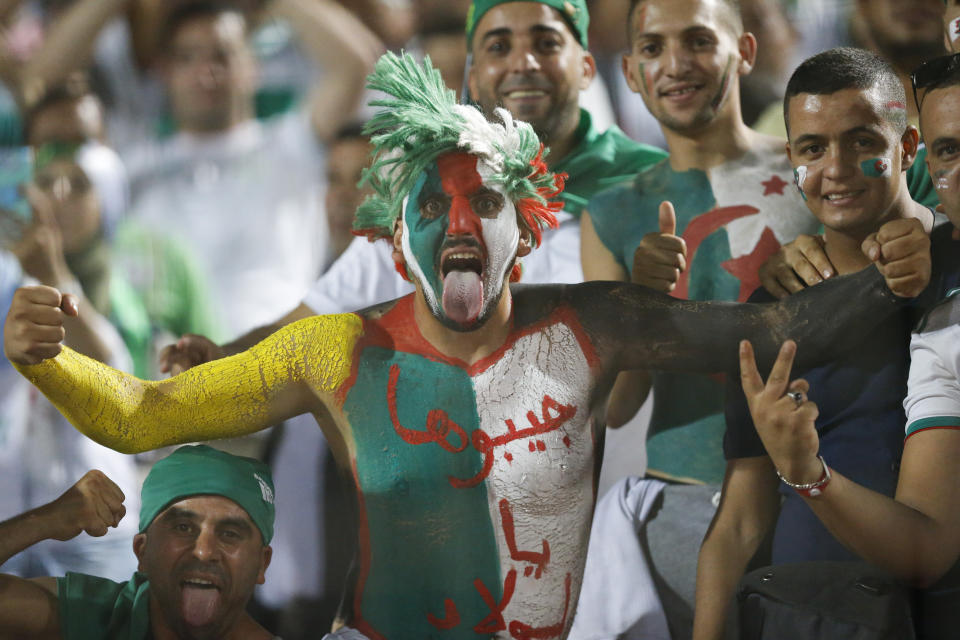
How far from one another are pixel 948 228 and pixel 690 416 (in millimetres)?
508

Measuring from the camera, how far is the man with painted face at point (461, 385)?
1.61 metres

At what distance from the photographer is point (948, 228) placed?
1.70m

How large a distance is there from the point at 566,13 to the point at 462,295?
0.75m

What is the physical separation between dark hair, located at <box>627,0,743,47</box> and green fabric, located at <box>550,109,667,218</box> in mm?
202

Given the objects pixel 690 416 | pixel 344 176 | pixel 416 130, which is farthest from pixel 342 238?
pixel 690 416

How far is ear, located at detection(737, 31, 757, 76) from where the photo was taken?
6.34 feet

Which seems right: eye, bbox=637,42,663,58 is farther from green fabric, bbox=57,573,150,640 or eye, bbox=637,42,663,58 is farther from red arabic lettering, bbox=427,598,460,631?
green fabric, bbox=57,573,150,640

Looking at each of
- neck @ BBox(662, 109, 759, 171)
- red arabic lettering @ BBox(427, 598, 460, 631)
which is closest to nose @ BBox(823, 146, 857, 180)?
neck @ BBox(662, 109, 759, 171)

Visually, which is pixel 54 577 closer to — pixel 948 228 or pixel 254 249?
pixel 254 249

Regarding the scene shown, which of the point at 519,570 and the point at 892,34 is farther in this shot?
the point at 892,34

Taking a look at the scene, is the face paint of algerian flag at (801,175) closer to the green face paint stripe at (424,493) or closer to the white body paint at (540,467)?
the white body paint at (540,467)


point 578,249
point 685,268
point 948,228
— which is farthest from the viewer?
point 578,249

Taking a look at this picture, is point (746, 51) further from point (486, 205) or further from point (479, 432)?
point (479, 432)

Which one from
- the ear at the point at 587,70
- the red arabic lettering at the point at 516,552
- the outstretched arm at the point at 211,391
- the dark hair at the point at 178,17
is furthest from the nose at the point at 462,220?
the dark hair at the point at 178,17
